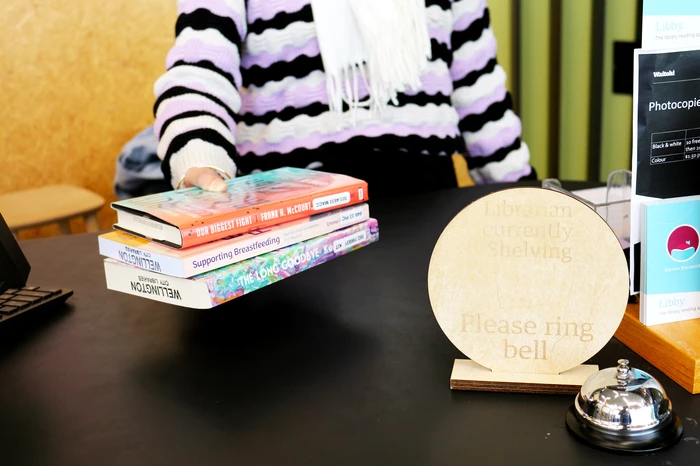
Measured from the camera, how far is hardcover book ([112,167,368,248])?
2.51ft

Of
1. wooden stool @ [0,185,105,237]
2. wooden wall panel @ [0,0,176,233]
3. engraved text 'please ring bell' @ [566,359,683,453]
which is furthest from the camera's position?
wooden wall panel @ [0,0,176,233]

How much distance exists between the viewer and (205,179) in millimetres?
1023

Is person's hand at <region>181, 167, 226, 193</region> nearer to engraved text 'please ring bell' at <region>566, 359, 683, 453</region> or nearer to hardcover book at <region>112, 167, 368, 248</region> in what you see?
hardcover book at <region>112, 167, 368, 248</region>

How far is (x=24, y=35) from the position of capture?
9.23 ft

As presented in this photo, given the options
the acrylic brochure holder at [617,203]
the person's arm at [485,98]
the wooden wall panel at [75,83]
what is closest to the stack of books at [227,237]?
the acrylic brochure holder at [617,203]

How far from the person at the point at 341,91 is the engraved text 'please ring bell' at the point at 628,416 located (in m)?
0.80

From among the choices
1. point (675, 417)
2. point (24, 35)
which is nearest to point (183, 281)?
point (675, 417)

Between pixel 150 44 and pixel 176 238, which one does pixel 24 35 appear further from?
pixel 176 238

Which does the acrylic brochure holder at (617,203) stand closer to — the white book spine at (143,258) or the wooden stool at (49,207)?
the white book spine at (143,258)

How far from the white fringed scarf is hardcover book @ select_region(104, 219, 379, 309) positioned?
1.96 feet

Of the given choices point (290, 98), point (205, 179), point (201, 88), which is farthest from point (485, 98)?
point (205, 179)

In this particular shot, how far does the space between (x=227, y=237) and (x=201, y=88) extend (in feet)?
1.93

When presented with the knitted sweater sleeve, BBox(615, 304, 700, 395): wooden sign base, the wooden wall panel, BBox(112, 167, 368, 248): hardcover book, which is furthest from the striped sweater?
the wooden wall panel

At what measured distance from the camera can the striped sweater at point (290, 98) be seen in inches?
50.3
